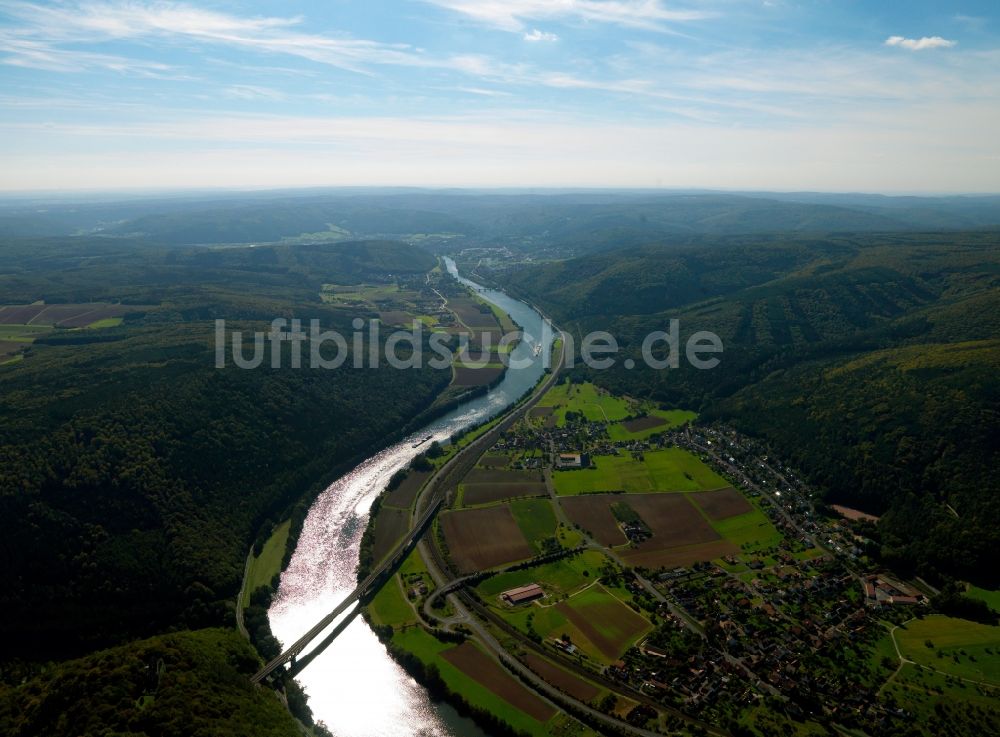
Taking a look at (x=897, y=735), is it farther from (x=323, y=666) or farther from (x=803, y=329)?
(x=803, y=329)

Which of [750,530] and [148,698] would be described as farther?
[750,530]

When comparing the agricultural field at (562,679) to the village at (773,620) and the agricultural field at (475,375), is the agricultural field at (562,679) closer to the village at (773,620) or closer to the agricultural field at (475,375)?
the village at (773,620)

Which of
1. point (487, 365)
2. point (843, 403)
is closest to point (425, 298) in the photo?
point (487, 365)

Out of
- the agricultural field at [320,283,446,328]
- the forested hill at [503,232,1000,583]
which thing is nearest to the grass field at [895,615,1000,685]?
the forested hill at [503,232,1000,583]

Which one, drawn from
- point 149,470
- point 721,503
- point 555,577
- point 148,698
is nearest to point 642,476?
point 721,503

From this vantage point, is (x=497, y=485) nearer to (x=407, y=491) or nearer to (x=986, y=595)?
(x=407, y=491)
